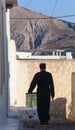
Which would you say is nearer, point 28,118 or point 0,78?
point 0,78

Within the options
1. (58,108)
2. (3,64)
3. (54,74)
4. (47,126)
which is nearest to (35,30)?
(54,74)

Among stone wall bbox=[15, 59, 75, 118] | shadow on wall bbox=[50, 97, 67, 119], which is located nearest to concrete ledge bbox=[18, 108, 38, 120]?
shadow on wall bbox=[50, 97, 67, 119]

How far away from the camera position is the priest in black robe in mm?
16891

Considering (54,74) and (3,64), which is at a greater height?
(3,64)

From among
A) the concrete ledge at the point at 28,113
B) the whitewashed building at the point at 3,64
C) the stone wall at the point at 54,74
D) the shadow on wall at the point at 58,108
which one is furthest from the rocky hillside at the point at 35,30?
the whitewashed building at the point at 3,64

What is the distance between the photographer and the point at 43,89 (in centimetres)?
1702

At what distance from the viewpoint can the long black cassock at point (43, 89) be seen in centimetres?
1689

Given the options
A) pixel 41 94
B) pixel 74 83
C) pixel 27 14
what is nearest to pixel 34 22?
pixel 27 14

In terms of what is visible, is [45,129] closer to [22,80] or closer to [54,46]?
[22,80]

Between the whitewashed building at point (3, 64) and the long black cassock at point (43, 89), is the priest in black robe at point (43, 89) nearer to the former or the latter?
the long black cassock at point (43, 89)

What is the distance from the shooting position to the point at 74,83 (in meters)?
23.0

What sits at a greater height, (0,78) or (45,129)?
(0,78)

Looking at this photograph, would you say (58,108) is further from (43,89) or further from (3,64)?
(3,64)

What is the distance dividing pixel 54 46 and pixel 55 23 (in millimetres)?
32316
